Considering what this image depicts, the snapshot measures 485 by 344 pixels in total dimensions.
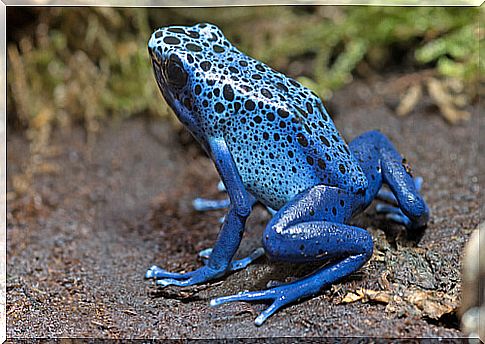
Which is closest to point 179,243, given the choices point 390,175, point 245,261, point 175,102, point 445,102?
point 245,261

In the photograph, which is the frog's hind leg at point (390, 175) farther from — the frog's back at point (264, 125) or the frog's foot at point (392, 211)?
the frog's back at point (264, 125)

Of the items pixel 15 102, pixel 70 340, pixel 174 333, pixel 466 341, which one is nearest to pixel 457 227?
pixel 466 341

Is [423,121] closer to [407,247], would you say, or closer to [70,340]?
[407,247]

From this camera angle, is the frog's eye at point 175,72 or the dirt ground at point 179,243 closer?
the dirt ground at point 179,243

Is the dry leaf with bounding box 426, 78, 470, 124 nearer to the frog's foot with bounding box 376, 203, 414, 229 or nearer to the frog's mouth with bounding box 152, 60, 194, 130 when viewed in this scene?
the frog's foot with bounding box 376, 203, 414, 229

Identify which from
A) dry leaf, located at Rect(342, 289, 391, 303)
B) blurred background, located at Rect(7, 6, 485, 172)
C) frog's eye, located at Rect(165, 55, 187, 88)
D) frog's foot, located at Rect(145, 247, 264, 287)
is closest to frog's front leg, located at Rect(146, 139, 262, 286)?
frog's foot, located at Rect(145, 247, 264, 287)

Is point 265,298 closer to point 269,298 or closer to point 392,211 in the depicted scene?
point 269,298

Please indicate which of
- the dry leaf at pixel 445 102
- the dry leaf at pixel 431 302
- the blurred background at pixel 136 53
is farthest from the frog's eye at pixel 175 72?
the dry leaf at pixel 445 102
